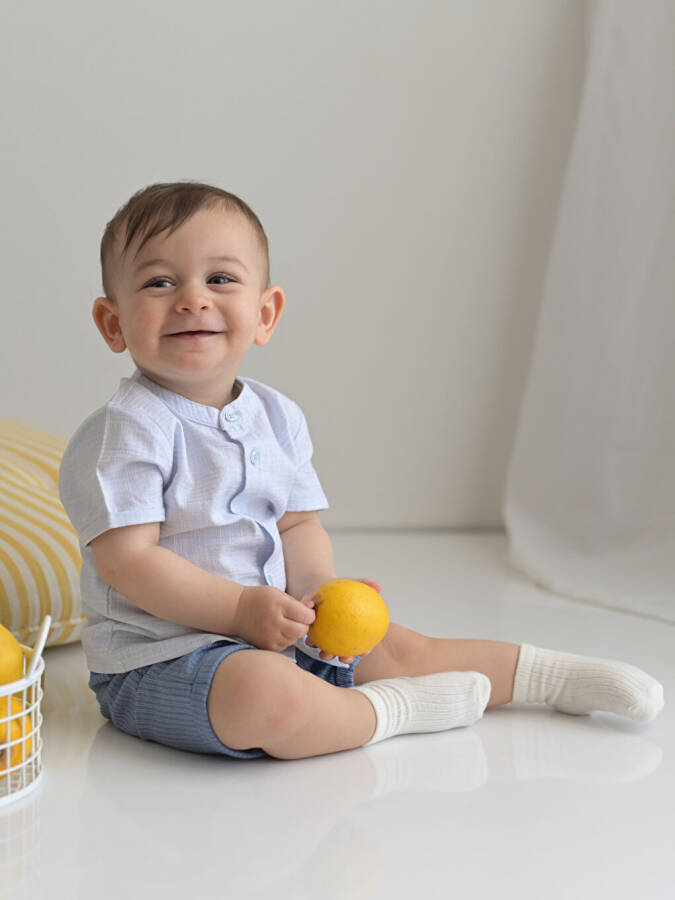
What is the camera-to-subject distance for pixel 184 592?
1193 mm

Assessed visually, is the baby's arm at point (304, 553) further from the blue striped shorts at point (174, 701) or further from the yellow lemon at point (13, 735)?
the yellow lemon at point (13, 735)

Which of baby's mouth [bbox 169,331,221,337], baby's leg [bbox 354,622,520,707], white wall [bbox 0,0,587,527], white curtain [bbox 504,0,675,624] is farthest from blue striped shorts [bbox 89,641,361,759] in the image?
white wall [bbox 0,0,587,527]

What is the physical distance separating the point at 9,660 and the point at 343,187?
161cm

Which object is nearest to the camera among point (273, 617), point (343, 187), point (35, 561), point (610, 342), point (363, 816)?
point (363, 816)

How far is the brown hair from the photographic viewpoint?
1.25 metres

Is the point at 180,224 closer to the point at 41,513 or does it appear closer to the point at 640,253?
the point at 41,513

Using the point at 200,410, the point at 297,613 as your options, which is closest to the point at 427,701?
the point at 297,613

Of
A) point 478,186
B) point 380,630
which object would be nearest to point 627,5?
point 478,186

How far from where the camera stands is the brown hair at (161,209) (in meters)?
1.25

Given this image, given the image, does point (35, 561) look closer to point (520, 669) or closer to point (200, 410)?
point (200, 410)

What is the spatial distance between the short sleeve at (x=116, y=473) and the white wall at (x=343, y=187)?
118 cm

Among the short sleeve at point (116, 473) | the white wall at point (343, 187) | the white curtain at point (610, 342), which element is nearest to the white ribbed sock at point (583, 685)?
the short sleeve at point (116, 473)

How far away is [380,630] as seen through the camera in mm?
1222

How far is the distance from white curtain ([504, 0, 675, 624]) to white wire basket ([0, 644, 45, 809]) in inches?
46.8
